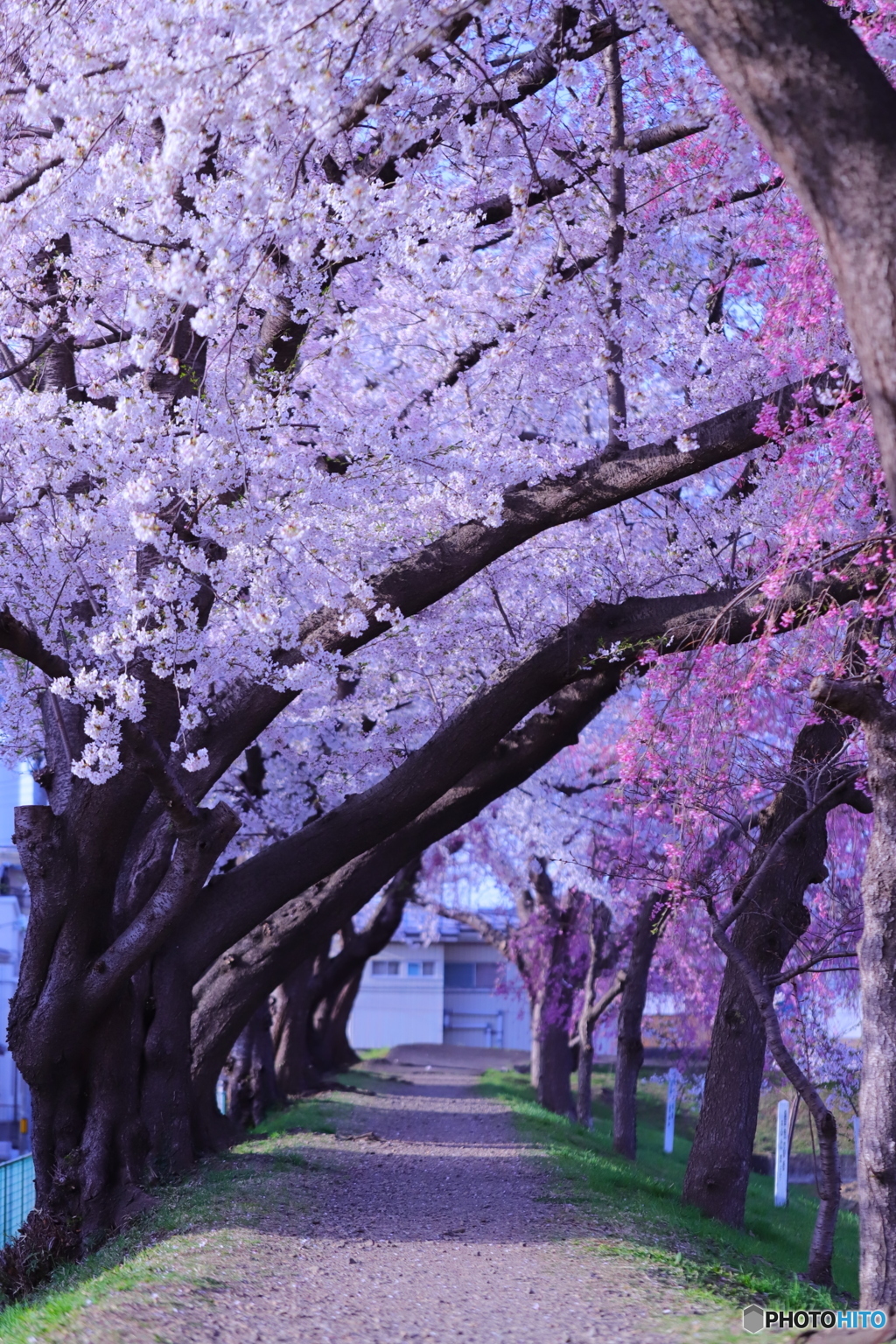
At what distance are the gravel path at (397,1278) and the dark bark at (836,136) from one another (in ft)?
13.2

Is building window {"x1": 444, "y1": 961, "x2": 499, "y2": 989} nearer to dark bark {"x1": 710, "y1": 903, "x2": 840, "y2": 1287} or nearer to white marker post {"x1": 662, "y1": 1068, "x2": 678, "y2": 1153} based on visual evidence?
white marker post {"x1": 662, "y1": 1068, "x2": 678, "y2": 1153}

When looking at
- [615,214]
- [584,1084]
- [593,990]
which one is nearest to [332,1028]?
[584,1084]

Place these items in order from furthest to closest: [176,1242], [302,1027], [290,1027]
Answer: [302,1027] → [290,1027] → [176,1242]

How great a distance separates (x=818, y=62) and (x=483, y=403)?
22.4 feet

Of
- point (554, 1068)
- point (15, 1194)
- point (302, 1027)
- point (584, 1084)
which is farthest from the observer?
point (554, 1068)

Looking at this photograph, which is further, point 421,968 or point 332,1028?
point 421,968

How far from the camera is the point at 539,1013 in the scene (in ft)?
76.1

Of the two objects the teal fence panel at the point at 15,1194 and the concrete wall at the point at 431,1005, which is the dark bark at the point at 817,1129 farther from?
the concrete wall at the point at 431,1005

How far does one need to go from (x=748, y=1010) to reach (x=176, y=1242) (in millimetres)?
4886

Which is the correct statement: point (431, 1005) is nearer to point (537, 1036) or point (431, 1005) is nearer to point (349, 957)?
point (537, 1036)

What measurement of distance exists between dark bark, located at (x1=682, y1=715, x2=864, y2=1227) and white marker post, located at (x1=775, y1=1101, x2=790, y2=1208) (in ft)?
18.4

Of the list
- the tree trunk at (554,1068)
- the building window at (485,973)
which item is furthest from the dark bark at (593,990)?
the building window at (485,973)

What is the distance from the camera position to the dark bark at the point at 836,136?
3375 mm

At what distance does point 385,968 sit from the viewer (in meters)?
49.4
